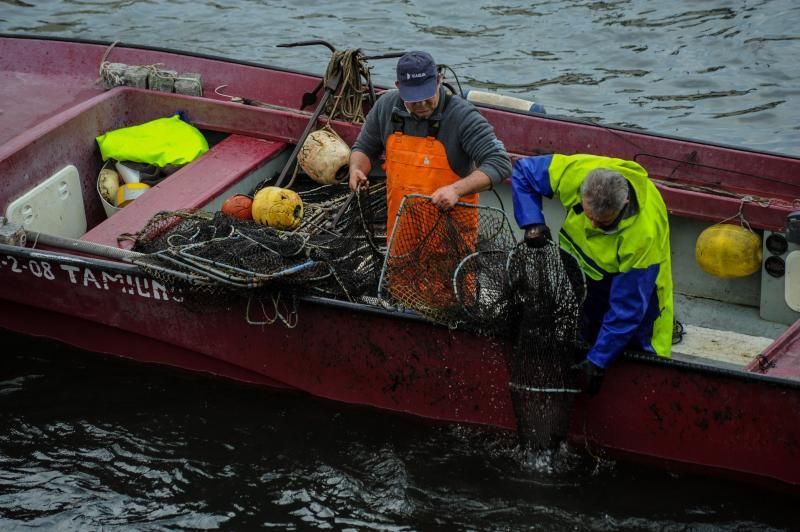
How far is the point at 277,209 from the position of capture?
7.05 metres

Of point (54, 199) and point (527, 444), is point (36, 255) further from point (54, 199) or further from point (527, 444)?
point (527, 444)

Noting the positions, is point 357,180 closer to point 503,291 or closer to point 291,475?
point 503,291

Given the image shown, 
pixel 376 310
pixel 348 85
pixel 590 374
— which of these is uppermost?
pixel 348 85

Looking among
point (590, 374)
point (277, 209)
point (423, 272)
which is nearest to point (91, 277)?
point (277, 209)

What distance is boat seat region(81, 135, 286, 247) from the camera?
7277mm

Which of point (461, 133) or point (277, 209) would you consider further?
point (277, 209)

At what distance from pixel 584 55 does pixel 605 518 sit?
8.66 metres

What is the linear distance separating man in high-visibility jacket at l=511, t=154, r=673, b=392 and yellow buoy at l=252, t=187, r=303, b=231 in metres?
1.79

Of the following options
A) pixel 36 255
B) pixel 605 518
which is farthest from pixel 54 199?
pixel 605 518

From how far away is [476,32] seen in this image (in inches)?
573

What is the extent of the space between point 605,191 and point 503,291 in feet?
3.20

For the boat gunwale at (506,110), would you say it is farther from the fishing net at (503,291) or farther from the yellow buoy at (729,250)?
the fishing net at (503,291)

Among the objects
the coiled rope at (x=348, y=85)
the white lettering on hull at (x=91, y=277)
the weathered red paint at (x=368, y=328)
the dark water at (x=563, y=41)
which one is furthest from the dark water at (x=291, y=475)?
the dark water at (x=563, y=41)

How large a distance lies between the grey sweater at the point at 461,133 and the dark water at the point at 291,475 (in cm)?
167
